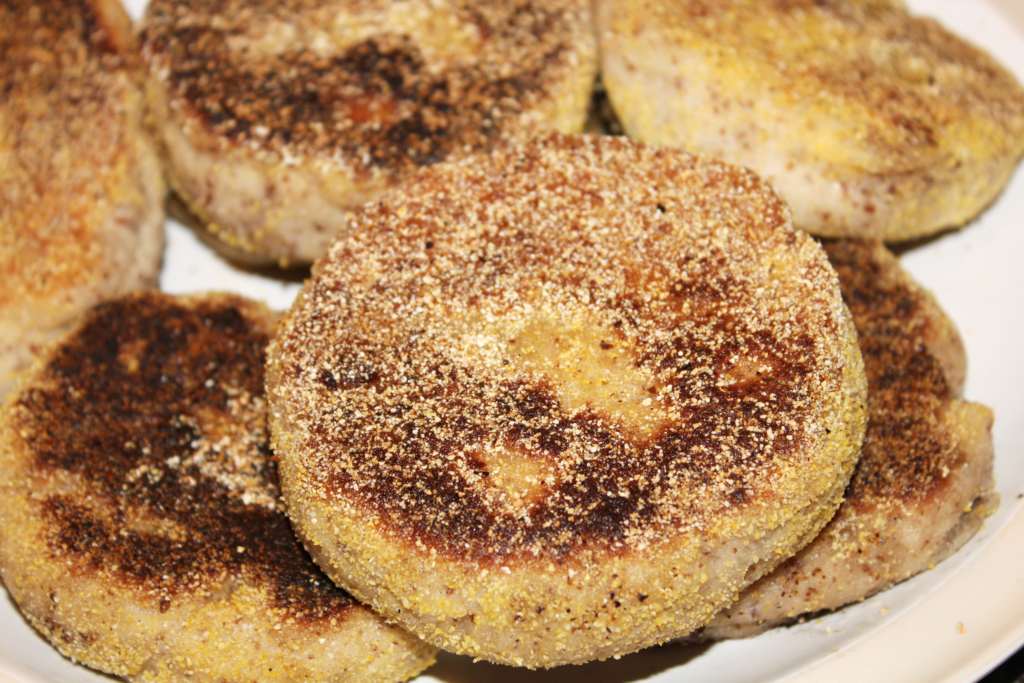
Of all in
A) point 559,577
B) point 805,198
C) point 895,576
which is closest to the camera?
point 559,577

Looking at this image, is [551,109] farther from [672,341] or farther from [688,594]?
[688,594]

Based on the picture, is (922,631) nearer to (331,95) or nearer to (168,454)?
(168,454)

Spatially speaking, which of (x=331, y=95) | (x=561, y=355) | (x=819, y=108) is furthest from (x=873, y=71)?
(x=331, y=95)

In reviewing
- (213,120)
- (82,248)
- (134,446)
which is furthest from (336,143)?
(134,446)

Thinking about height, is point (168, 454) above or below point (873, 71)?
below

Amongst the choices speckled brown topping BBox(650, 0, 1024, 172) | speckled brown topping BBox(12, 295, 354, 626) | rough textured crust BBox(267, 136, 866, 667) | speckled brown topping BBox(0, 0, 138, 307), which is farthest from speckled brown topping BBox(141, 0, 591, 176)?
speckled brown topping BBox(12, 295, 354, 626)
